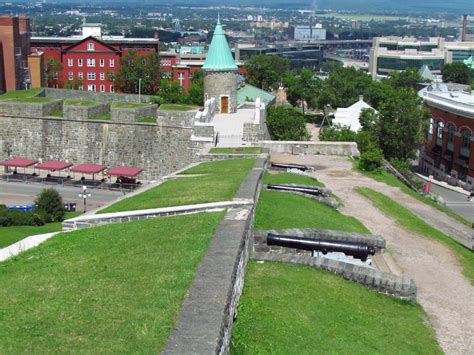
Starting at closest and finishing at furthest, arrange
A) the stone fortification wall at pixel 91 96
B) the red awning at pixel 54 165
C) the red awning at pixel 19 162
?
1. the red awning at pixel 54 165
2. the red awning at pixel 19 162
3. the stone fortification wall at pixel 91 96

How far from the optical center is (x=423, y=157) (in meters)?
46.3

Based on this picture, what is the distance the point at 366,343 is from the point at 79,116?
27.6 meters

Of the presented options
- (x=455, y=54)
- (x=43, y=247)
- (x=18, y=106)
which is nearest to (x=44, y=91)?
(x=18, y=106)

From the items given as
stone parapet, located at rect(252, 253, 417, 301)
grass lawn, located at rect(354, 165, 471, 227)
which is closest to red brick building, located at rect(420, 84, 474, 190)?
grass lawn, located at rect(354, 165, 471, 227)

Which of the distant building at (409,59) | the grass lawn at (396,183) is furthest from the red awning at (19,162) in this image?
the distant building at (409,59)

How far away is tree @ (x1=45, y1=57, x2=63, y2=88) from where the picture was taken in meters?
57.5

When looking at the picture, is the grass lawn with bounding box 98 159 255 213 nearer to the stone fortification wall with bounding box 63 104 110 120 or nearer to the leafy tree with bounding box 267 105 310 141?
the stone fortification wall with bounding box 63 104 110 120

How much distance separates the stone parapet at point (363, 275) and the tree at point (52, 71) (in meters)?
49.0

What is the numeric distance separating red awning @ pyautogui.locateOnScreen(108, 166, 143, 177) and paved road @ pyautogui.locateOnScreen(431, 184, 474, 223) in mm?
15089

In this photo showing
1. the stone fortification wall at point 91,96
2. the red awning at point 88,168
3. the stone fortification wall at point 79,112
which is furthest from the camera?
the stone fortification wall at point 91,96

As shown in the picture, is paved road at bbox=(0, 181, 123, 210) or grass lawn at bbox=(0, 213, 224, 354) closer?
grass lawn at bbox=(0, 213, 224, 354)

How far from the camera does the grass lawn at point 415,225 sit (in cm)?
1433

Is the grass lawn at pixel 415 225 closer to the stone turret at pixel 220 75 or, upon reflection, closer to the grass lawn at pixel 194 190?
the grass lawn at pixel 194 190

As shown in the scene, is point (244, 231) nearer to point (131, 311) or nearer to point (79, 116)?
point (131, 311)
